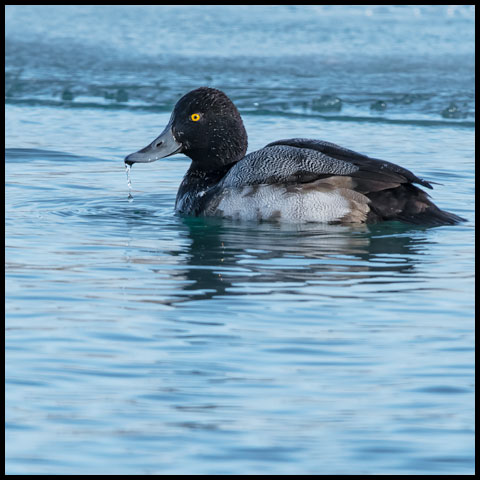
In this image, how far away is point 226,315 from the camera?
20.8 feet

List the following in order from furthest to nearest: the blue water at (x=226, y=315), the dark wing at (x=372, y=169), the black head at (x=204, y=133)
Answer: the black head at (x=204, y=133) → the dark wing at (x=372, y=169) → the blue water at (x=226, y=315)

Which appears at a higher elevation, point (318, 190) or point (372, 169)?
point (372, 169)

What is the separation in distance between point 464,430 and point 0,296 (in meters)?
3.02

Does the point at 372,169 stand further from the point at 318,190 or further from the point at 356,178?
the point at 318,190

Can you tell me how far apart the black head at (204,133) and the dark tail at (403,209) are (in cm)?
166

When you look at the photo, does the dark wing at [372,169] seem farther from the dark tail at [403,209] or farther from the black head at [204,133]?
the black head at [204,133]

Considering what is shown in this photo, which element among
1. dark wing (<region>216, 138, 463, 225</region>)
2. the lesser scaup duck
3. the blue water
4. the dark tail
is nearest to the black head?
the blue water

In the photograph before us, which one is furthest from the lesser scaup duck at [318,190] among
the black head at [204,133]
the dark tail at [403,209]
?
the black head at [204,133]

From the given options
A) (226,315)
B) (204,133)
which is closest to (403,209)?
(204,133)

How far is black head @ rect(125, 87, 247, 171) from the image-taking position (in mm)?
10203

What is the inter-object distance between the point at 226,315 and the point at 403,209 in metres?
3.05

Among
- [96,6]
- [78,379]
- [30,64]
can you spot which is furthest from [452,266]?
[96,6]

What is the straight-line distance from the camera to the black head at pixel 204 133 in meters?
10.2

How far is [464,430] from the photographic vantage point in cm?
481
